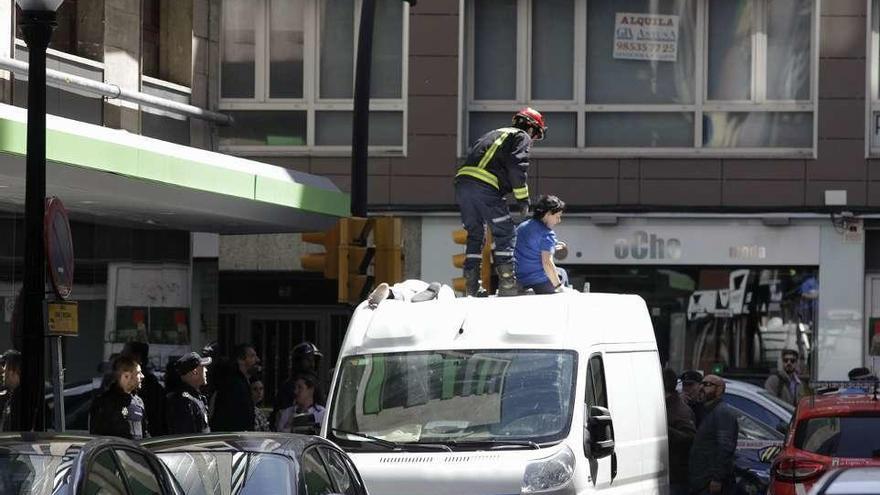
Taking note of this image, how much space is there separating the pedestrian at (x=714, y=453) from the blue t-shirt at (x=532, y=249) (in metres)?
2.12

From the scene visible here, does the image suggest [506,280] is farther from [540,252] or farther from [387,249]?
[387,249]

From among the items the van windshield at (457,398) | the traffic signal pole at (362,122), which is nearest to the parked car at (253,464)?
the van windshield at (457,398)

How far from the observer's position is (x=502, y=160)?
578 inches

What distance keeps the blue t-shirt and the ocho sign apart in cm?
1302

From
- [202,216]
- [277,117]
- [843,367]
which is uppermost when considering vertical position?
[277,117]

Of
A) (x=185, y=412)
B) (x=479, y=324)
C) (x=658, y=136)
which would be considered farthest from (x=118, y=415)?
(x=658, y=136)

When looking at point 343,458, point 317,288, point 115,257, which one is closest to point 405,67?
point 317,288

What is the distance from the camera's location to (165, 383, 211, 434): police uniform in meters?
13.8

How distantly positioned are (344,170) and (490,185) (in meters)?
12.2

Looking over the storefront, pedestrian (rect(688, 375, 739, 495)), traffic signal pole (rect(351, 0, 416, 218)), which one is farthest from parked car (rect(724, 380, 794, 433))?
the storefront

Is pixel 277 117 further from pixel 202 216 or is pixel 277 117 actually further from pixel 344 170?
pixel 202 216

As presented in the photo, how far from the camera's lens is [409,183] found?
2661 cm

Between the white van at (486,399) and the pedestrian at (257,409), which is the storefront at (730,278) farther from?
the white van at (486,399)

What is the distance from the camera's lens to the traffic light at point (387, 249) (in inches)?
581
